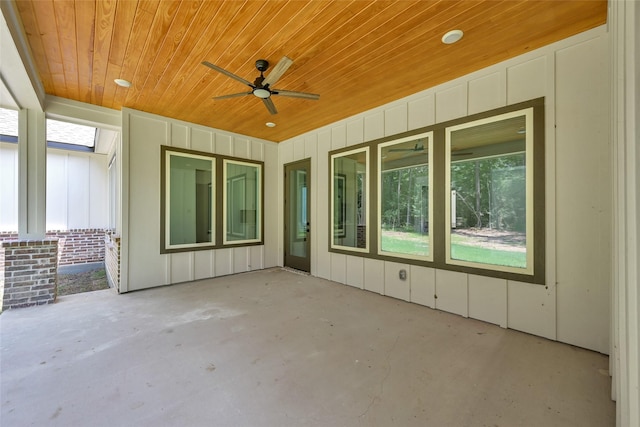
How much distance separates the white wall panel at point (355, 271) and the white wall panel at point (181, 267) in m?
2.91

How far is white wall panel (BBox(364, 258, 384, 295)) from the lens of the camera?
417cm

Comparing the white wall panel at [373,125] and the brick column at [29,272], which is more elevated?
the white wall panel at [373,125]

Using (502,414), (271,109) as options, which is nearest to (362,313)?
(502,414)

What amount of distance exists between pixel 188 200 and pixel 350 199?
3046 mm

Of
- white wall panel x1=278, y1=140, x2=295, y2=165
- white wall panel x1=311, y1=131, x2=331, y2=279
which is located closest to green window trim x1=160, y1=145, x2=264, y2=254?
white wall panel x1=278, y1=140, x2=295, y2=165

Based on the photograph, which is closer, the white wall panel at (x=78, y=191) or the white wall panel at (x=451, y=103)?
the white wall panel at (x=451, y=103)

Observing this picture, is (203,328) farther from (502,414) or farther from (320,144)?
(320,144)

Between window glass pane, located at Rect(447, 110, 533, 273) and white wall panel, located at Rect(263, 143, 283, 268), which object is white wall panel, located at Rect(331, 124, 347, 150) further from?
window glass pane, located at Rect(447, 110, 533, 273)

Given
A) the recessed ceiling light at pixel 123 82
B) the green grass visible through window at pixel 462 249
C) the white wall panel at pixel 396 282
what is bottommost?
the white wall panel at pixel 396 282

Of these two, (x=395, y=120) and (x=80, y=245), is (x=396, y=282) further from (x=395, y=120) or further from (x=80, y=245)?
(x=80, y=245)

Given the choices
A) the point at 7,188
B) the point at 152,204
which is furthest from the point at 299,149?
the point at 7,188

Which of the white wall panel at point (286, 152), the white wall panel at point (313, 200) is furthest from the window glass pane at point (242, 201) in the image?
the white wall panel at point (313, 200)

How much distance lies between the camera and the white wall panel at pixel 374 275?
417cm

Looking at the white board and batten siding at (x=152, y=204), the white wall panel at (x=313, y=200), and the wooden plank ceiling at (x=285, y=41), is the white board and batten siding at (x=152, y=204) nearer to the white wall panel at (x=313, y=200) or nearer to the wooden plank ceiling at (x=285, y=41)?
the wooden plank ceiling at (x=285, y=41)
